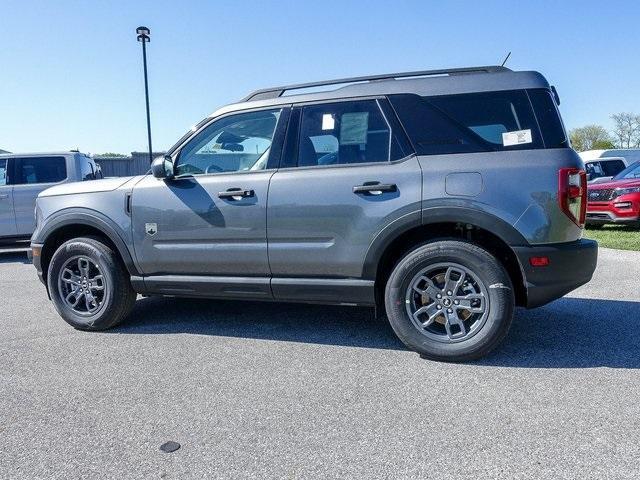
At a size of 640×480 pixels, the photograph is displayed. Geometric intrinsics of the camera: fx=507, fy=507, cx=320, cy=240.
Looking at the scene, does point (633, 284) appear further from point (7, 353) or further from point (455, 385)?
point (7, 353)

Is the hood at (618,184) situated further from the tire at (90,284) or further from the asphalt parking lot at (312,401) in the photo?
the tire at (90,284)

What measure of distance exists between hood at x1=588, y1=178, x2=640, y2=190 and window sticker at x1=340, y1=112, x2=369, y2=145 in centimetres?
925

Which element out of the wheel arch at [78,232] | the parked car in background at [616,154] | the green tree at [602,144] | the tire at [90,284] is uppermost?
the green tree at [602,144]

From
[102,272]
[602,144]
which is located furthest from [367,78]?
[602,144]

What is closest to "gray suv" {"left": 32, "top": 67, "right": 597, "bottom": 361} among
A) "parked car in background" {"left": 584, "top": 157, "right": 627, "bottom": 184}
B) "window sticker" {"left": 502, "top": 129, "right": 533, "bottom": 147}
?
"window sticker" {"left": 502, "top": 129, "right": 533, "bottom": 147}

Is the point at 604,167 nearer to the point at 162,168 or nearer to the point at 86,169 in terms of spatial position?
the point at 86,169

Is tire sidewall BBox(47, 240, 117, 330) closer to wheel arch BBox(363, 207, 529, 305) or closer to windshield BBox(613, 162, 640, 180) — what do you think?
wheel arch BBox(363, 207, 529, 305)

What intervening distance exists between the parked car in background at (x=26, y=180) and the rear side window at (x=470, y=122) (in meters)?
8.09

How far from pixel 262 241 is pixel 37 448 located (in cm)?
205

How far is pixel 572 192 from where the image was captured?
345 centimetres

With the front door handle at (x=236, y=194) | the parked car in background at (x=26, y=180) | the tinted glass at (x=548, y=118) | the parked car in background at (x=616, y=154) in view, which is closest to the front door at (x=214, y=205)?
the front door handle at (x=236, y=194)

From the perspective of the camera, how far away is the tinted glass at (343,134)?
3859mm

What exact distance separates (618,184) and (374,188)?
9.56 metres

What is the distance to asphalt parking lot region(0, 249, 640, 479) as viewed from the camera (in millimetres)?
2438
